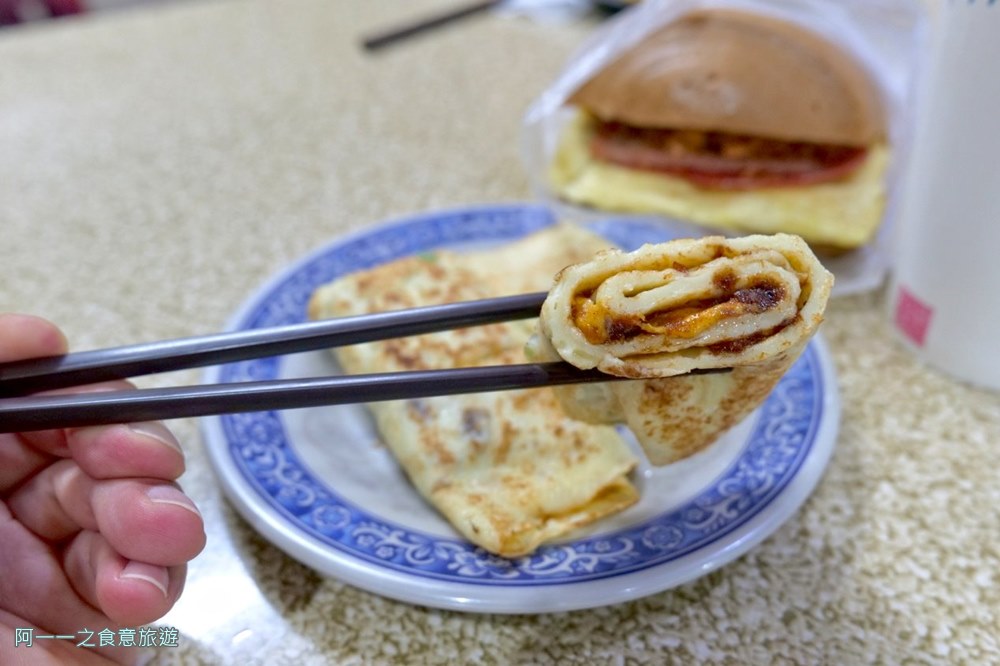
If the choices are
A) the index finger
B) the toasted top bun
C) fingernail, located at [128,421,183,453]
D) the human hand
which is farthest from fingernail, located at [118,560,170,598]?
the toasted top bun

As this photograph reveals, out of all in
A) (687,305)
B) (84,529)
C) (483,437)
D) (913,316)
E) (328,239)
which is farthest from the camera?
(328,239)

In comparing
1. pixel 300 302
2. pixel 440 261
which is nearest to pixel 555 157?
pixel 440 261

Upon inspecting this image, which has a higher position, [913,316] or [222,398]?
[222,398]

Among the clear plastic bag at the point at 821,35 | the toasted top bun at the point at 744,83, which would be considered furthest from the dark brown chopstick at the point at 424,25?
the toasted top bun at the point at 744,83

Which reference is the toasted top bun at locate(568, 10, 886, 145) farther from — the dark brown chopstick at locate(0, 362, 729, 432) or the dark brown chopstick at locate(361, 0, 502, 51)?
the dark brown chopstick at locate(361, 0, 502, 51)

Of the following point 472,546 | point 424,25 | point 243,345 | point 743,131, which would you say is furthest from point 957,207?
point 424,25

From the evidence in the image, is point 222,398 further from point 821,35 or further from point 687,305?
point 821,35

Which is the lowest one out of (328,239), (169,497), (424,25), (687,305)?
(328,239)
